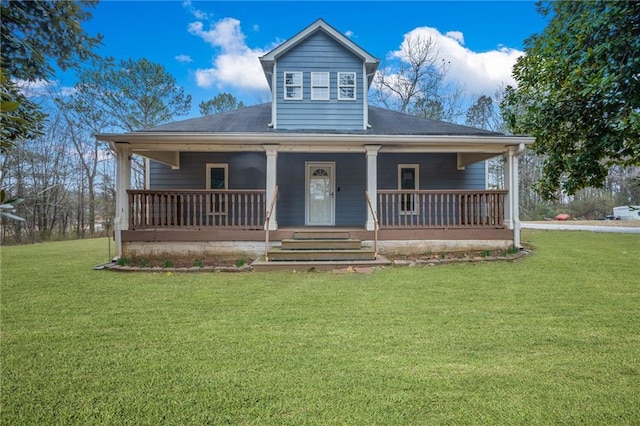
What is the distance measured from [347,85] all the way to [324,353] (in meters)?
9.17

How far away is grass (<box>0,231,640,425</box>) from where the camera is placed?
2.03 meters

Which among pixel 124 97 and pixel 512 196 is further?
pixel 124 97

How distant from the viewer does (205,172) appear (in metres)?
10.5

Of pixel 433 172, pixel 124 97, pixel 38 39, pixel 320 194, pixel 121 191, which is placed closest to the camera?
pixel 38 39

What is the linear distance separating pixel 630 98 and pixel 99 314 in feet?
19.0

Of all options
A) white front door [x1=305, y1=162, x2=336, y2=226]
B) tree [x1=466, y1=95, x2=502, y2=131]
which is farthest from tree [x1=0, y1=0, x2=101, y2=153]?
tree [x1=466, y1=95, x2=502, y2=131]

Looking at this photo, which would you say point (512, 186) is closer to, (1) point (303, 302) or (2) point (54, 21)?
(1) point (303, 302)

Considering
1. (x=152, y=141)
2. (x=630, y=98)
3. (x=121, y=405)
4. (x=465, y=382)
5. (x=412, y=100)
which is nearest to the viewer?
(x=121, y=405)

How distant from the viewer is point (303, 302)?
14.5 ft

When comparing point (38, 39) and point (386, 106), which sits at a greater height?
point (386, 106)

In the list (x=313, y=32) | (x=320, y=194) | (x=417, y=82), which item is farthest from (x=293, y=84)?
(x=417, y=82)

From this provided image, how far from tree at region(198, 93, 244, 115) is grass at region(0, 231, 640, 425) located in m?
18.7

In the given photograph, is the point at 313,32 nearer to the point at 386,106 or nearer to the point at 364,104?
the point at 364,104

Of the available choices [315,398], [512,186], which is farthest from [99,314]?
[512,186]
